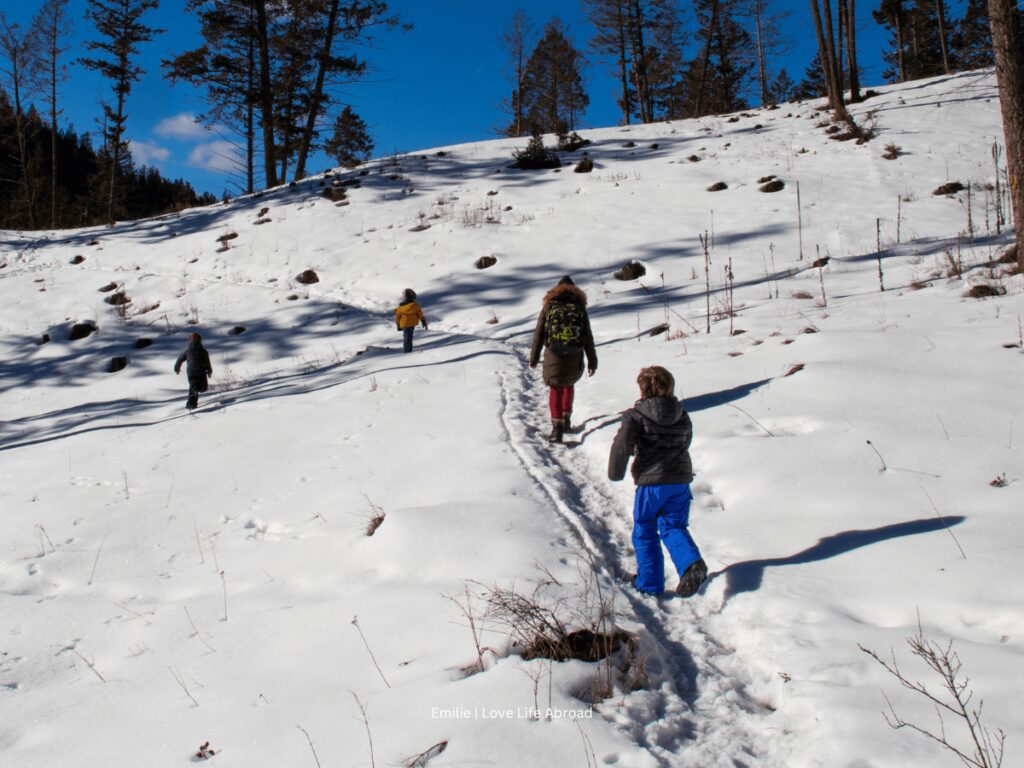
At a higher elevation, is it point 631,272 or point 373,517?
point 631,272

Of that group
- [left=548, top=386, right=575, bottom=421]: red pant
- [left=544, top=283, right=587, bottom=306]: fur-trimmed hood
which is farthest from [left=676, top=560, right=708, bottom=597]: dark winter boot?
[left=544, top=283, right=587, bottom=306]: fur-trimmed hood

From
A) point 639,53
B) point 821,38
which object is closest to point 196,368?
point 821,38

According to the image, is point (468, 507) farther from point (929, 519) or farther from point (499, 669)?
point (929, 519)

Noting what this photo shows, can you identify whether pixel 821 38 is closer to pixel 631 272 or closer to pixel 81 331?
pixel 631 272

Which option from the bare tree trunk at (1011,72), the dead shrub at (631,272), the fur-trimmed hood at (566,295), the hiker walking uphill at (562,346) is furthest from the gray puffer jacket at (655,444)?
the dead shrub at (631,272)

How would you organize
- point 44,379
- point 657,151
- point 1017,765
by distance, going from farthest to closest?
point 657,151 → point 44,379 → point 1017,765

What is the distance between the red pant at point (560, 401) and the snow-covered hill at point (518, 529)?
409 millimetres

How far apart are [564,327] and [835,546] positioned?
11.1 ft

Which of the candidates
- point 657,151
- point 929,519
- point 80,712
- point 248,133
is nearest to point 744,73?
point 657,151

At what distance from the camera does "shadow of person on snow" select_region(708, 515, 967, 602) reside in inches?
132

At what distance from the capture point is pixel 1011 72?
6645 mm

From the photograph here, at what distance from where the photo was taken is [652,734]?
217 cm

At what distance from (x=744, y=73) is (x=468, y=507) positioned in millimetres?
40499

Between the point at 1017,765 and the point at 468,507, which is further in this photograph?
the point at 468,507
